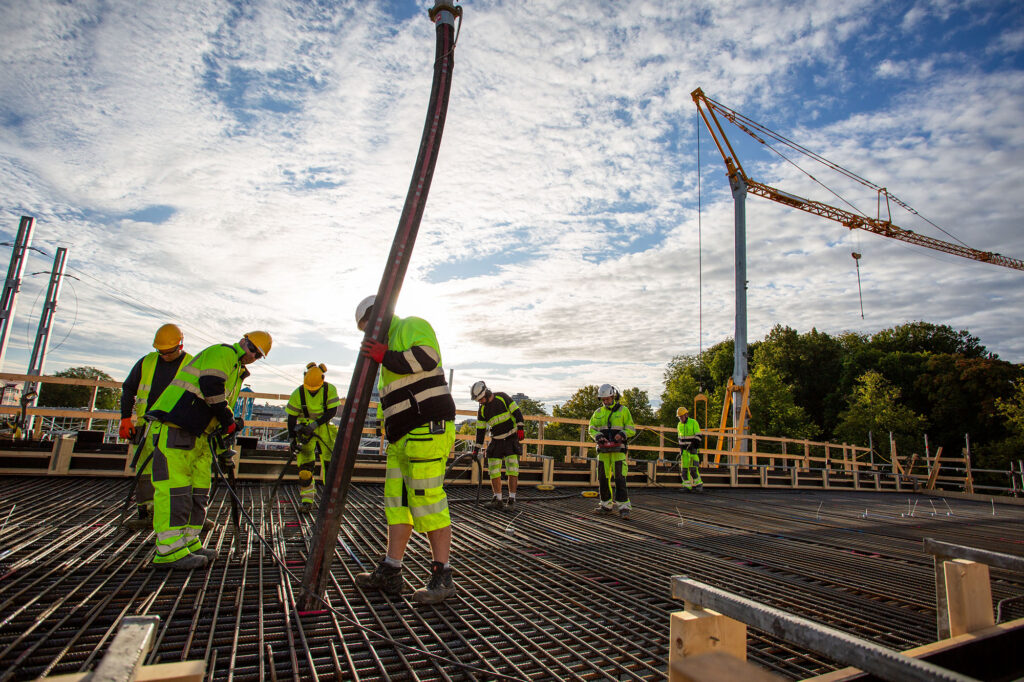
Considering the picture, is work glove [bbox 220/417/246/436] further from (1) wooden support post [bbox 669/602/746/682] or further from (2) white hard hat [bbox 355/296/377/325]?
(1) wooden support post [bbox 669/602/746/682]

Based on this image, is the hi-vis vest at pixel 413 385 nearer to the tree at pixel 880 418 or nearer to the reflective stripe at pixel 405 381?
the reflective stripe at pixel 405 381

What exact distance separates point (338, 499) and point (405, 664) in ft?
3.20

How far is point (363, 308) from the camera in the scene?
3.55m

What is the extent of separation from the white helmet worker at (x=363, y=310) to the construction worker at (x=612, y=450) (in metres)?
4.11

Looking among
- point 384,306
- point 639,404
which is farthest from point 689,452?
point 639,404

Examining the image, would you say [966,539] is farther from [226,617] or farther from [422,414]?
[226,617]

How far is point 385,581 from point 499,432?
4151 mm

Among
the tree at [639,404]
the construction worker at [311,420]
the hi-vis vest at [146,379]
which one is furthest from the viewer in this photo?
the tree at [639,404]

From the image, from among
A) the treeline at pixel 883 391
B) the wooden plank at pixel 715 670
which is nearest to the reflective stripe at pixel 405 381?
the wooden plank at pixel 715 670

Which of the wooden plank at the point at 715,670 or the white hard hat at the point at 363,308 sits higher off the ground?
the white hard hat at the point at 363,308

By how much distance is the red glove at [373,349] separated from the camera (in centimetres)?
302

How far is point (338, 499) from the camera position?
291 centimetres

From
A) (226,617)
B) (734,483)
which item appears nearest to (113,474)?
(226,617)

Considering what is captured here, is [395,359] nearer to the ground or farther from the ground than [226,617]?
farther from the ground
